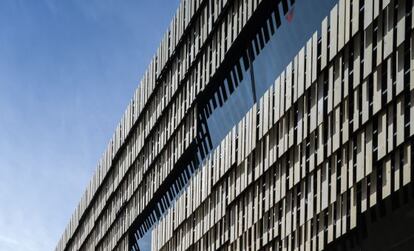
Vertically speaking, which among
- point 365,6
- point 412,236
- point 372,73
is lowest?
point 412,236

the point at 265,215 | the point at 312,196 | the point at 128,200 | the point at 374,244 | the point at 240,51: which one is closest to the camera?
the point at 374,244

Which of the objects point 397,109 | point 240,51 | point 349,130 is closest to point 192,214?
point 240,51

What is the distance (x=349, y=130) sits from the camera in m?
54.0

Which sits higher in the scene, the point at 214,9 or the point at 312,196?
the point at 214,9

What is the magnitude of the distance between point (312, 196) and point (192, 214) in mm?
28616

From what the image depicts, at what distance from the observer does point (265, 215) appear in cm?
6662

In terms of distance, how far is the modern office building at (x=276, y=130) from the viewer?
164 ft

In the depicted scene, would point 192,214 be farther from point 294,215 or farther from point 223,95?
point 294,215

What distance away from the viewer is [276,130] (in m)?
65.0

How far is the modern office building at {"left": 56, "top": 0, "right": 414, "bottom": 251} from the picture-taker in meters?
50.0

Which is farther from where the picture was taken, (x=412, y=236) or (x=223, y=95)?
(x=223, y=95)

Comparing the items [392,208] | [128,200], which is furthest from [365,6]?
[128,200]

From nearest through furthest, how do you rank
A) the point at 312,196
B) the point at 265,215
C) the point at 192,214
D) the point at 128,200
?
1. the point at 312,196
2. the point at 265,215
3. the point at 192,214
4. the point at 128,200

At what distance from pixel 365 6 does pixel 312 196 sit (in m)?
13.4
